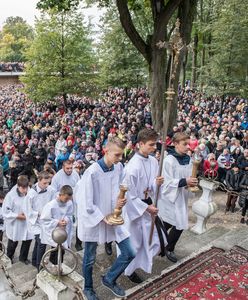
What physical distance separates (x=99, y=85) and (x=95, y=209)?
897 inches

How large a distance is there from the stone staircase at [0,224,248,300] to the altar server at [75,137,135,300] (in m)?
0.37

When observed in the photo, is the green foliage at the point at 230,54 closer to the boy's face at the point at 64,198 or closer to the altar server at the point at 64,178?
the altar server at the point at 64,178

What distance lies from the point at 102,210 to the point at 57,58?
21596mm

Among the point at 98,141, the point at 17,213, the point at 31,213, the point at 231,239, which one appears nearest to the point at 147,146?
the point at 231,239

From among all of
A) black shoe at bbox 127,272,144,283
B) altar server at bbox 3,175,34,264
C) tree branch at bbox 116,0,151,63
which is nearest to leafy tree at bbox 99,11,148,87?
tree branch at bbox 116,0,151,63

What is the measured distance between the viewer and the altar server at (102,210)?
391cm

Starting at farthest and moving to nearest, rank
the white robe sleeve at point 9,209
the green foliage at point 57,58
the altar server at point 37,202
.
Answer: the green foliage at point 57,58
the white robe sleeve at point 9,209
the altar server at point 37,202

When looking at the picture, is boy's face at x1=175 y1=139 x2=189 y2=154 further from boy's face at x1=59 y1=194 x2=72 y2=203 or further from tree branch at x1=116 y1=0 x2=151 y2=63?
tree branch at x1=116 y1=0 x2=151 y2=63

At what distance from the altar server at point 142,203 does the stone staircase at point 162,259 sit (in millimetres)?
283

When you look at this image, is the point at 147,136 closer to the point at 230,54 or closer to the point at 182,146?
the point at 182,146

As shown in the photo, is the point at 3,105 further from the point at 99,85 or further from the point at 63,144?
the point at 63,144

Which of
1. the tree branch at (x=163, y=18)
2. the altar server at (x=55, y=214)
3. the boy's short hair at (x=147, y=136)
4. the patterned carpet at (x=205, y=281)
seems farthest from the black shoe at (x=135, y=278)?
the tree branch at (x=163, y=18)

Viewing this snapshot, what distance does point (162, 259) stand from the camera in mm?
5105

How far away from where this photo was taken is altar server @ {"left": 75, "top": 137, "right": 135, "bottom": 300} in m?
3.91
